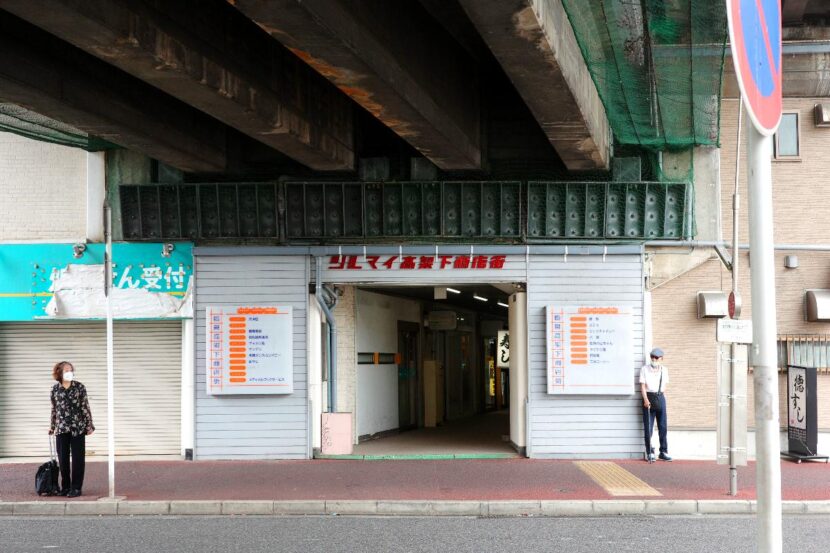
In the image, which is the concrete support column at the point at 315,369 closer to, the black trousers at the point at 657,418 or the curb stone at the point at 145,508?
the curb stone at the point at 145,508

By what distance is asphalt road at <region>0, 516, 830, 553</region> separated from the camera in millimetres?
9133

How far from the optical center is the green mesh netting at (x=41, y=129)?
12.3 meters

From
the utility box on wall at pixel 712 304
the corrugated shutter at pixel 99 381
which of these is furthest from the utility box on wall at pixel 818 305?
the corrugated shutter at pixel 99 381

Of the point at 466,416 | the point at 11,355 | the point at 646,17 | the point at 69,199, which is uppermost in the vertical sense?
the point at 646,17

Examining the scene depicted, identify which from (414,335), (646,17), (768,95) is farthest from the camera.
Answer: (414,335)

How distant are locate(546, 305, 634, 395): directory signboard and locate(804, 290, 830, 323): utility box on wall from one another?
2989 millimetres

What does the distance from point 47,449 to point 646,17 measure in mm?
12104

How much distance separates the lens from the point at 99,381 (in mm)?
16328

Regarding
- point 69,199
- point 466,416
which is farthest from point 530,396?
point 466,416

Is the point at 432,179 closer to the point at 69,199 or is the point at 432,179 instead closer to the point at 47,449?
the point at 69,199

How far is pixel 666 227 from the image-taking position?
1571 centimetres

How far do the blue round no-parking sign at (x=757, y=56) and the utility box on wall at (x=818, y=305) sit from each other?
1291 cm

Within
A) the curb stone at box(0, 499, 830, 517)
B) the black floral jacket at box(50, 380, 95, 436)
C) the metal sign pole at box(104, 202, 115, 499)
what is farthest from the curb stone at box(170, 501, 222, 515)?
the black floral jacket at box(50, 380, 95, 436)

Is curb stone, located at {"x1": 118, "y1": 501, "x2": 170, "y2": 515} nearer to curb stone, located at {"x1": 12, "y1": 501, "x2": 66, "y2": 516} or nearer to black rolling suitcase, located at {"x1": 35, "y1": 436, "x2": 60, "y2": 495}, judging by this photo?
curb stone, located at {"x1": 12, "y1": 501, "x2": 66, "y2": 516}
